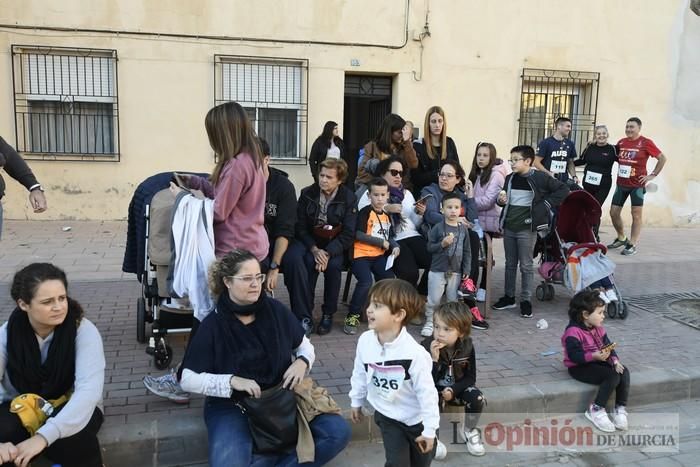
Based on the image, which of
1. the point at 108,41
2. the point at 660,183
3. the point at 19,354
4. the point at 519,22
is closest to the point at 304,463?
the point at 19,354

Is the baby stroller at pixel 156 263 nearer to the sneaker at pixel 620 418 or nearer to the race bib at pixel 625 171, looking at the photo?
the sneaker at pixel 620 418

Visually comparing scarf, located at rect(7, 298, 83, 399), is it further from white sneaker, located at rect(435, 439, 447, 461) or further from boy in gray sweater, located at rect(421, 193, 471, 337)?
boy in gray sweater, located at rect(421, 193, 471, 337)

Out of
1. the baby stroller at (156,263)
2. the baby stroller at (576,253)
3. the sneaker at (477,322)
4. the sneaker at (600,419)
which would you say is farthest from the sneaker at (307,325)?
the baby stroller at (576,253)

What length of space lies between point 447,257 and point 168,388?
2.71 meters

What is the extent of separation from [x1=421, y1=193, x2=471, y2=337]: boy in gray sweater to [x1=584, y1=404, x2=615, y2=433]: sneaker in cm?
159

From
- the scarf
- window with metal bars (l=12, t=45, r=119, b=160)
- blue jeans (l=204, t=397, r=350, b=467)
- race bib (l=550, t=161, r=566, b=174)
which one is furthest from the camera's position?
window with metal bars (l=12, t=45, r=119, b=160)

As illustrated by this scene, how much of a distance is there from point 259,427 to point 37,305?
4.15ft

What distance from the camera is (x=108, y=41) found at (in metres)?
10.1

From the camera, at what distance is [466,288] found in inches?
219

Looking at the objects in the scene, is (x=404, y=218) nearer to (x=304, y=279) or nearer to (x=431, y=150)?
(x=431, y=150)

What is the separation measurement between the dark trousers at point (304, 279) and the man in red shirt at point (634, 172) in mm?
6109

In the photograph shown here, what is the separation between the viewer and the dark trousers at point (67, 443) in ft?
9.48

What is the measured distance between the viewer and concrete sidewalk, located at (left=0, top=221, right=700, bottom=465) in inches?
139

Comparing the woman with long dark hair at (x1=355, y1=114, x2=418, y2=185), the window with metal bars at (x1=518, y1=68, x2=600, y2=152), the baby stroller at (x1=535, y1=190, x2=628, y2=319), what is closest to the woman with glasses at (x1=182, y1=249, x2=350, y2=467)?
the woman with long dark hair at (x1=355, y1=114, x2=418, y2=185)
